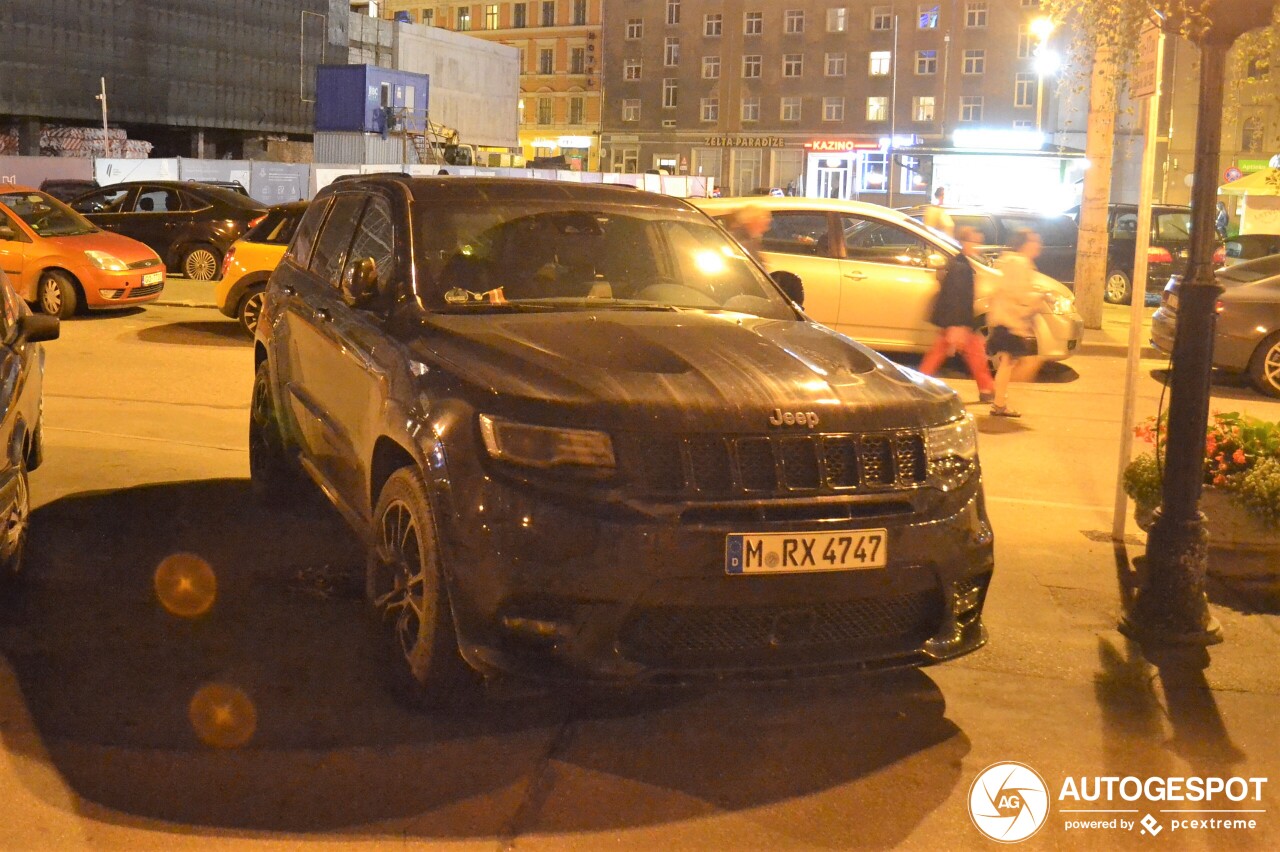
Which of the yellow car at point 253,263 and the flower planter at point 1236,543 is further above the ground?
the yellow car at point 253,263

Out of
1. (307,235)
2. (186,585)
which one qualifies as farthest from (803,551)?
(307,235)

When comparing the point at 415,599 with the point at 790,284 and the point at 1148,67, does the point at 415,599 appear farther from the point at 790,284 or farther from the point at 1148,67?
the point at 1148,67

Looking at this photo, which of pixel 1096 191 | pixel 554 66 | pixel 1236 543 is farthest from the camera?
pixel 554 66

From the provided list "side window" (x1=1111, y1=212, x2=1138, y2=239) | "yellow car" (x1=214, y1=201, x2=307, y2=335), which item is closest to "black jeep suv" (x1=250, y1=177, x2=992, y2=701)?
"yellow car" (x1=214, y1=201, x2=307, y2=335)

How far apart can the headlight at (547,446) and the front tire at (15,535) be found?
2412 millimetres

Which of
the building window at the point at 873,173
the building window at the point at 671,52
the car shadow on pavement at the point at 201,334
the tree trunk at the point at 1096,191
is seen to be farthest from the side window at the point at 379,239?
the building window at the point at 671,52

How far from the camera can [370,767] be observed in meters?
4.13

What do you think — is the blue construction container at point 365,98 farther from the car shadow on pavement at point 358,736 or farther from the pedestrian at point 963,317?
the car shadow on pavement at point 358,736

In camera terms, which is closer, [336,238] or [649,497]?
[649,497]

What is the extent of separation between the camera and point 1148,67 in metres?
6.66

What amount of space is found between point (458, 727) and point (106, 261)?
13.2m

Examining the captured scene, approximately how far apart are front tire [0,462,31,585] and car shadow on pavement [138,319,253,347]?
27.7 feet

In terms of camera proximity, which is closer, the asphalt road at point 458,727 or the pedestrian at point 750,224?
the asphalt road at point 458,727

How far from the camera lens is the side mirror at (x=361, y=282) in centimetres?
536
